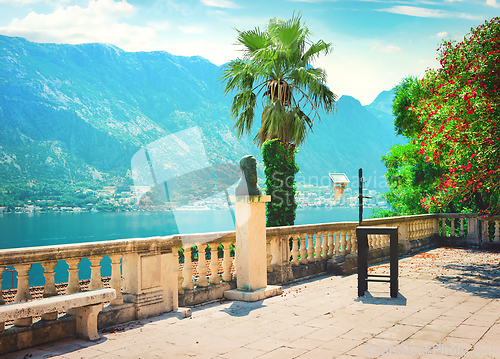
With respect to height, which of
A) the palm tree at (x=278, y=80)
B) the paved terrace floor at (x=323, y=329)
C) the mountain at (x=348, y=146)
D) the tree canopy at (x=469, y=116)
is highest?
the mountain at (x=348, y=146)

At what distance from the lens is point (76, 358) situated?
3.90 metres

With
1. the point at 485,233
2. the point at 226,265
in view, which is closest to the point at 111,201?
the point at 485,233

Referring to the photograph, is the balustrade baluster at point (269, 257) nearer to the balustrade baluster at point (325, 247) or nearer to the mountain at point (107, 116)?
the balustrade baluster at point (325, 247)

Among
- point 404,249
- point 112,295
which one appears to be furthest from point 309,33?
point 112,295

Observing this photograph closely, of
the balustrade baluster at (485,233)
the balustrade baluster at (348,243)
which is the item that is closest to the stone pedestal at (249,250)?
the balustrade baluster at (348,243)

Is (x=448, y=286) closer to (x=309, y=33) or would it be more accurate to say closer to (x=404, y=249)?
(x=404, y=249)

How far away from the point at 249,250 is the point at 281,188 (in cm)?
831

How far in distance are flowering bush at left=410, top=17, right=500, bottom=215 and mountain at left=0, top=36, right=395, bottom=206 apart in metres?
58.7

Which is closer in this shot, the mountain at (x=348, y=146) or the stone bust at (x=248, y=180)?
the stone bust at (x=248, y=180)

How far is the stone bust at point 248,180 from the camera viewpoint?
6848 millimetres

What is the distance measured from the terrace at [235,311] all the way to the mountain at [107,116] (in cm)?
6053

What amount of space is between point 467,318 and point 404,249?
732 cm

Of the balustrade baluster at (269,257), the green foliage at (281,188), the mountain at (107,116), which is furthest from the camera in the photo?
the mountain at (107,116)

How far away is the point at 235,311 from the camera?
586 cm
